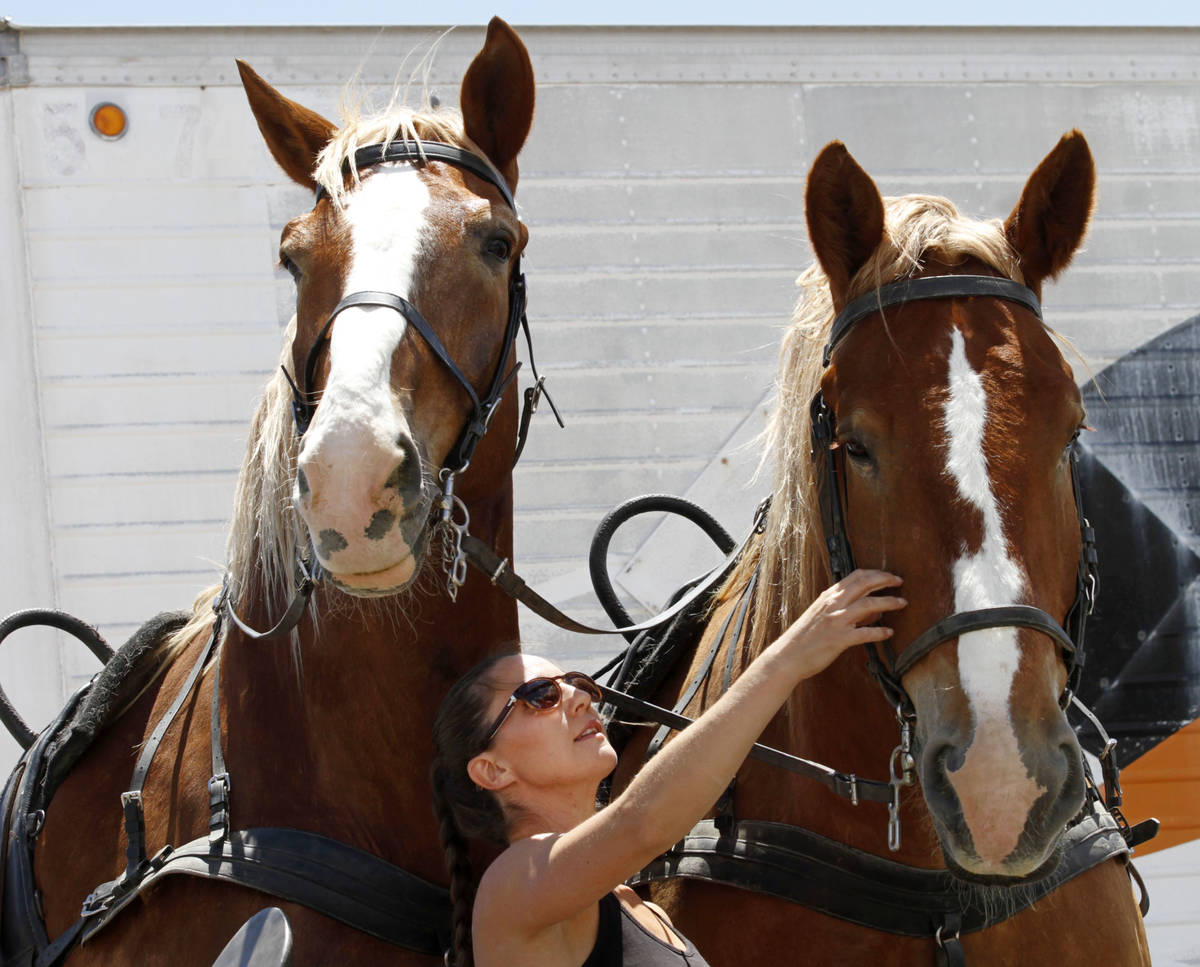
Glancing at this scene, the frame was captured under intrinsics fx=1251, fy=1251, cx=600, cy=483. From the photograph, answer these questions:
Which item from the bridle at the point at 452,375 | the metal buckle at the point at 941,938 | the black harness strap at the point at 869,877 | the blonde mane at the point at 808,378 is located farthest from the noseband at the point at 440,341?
the metal buckle at the point at 941,938

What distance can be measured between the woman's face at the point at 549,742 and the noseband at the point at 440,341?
1.28ft

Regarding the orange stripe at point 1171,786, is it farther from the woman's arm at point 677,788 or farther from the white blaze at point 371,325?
the white blaze at point 371,325

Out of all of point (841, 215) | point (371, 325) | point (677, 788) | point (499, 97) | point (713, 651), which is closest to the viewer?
point (677, 788)

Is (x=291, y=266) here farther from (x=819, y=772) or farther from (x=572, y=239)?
(x=572, y=239)

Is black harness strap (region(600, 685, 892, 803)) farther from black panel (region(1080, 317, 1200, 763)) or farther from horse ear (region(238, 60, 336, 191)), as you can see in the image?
black panel (region(1080, 317, 1200, 763))

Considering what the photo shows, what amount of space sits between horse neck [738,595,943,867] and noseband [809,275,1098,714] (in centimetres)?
18

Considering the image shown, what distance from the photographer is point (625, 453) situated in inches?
165

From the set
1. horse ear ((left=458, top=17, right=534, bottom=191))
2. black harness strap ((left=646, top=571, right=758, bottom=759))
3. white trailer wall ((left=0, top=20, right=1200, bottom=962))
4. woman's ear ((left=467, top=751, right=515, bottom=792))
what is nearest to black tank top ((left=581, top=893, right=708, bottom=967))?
woman's ear ((left=467, top=751, right=515, bottom=792))

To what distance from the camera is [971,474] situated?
176cm

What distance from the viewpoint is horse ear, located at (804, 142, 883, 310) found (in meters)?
2.08

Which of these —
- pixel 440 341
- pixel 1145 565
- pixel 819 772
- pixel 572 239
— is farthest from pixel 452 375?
pixel 1145 565

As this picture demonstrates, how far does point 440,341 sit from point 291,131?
0.69m

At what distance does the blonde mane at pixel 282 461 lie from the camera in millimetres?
2184

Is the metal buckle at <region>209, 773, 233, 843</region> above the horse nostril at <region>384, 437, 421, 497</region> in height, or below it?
below
